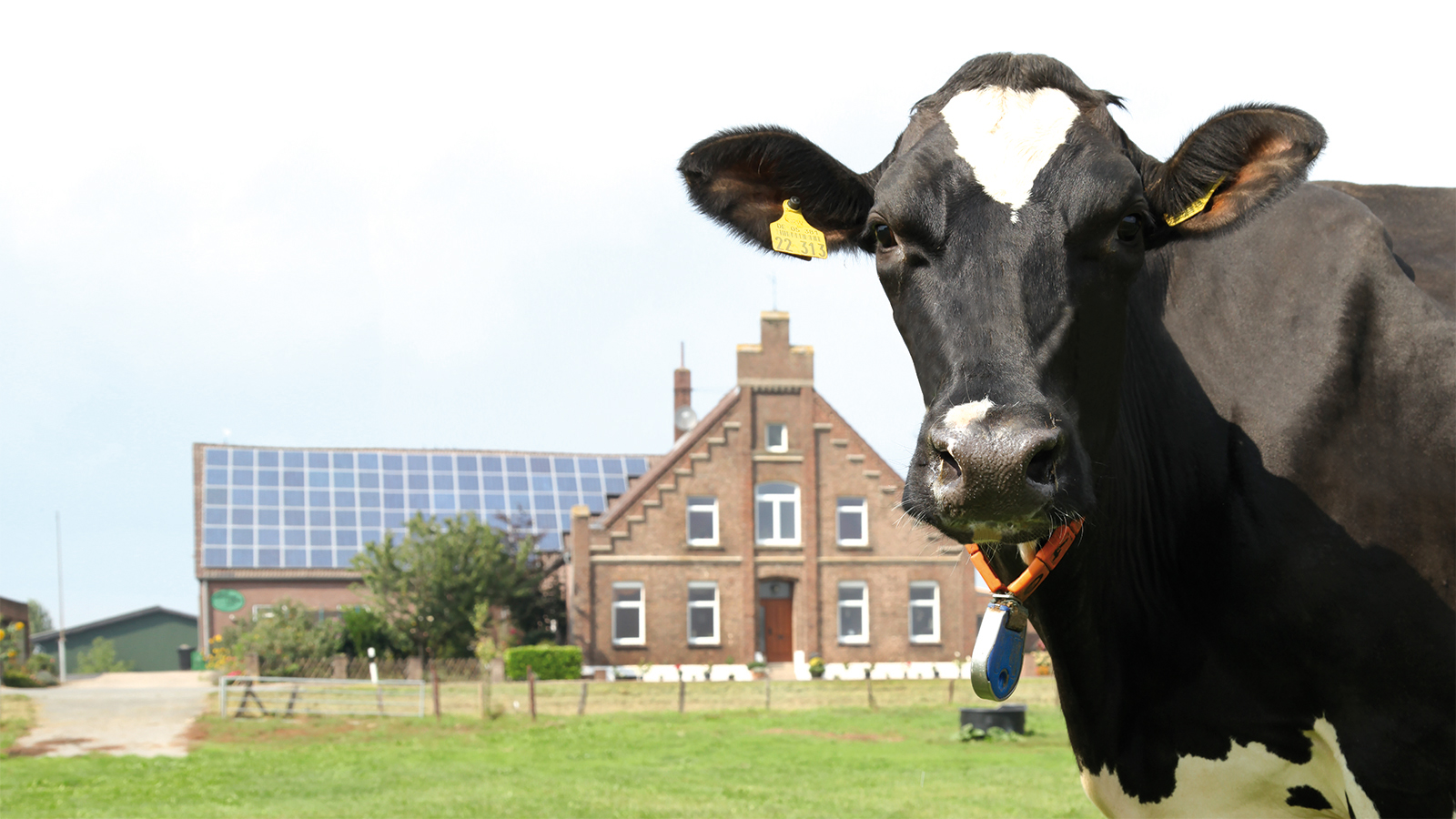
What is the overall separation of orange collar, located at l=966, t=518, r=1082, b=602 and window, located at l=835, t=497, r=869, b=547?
37750 mm

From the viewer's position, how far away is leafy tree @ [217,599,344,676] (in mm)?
35688

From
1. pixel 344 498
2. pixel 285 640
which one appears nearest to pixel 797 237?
pixel 285 640

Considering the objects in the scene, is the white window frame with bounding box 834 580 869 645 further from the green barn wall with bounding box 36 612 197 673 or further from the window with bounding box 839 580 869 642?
the green barn wall with bounding box 36 612 197 673

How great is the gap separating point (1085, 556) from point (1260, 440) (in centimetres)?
65

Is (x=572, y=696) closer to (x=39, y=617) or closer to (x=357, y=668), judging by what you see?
(x=357, y=668)

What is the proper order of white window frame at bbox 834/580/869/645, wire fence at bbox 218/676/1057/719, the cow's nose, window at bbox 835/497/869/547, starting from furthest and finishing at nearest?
window at bbox 835/497/869/547 → white window frame at bbox 834/580/869/645 → wire fence at bbox 218/676/1057/719 → the cow's nose

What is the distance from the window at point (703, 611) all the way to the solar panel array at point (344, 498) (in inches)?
358

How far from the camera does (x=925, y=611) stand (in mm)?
40781

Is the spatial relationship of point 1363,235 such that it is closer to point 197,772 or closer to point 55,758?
point 197,772

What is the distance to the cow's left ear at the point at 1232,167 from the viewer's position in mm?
3242

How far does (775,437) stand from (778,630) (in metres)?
6.27

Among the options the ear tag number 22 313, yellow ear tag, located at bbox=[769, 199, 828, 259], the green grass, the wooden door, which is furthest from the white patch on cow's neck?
the wooden door

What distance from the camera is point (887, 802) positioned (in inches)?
516

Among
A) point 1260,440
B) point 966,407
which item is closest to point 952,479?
point 966,407
